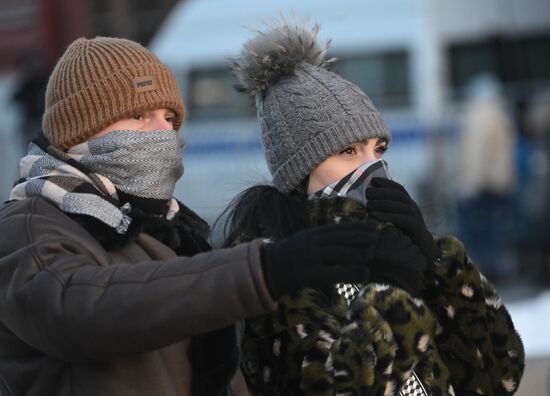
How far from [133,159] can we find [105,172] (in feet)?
0.21

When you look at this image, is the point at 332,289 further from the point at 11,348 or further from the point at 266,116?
the point at 11,348

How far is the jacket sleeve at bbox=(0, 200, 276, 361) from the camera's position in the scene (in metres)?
1.91

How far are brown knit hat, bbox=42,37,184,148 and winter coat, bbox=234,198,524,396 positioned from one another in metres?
0.44

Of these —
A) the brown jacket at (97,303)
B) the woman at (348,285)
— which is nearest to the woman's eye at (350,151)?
the woman at (348,285)

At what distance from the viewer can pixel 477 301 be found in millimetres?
2605

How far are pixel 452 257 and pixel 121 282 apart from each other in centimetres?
96

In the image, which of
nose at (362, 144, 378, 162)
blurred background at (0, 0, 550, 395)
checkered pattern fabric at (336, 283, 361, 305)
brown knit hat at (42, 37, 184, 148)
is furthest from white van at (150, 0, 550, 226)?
brown knit hat at (42, 37, 184, 148)

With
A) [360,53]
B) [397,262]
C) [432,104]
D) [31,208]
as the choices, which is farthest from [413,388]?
[360,53]

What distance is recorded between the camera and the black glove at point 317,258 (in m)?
1.90

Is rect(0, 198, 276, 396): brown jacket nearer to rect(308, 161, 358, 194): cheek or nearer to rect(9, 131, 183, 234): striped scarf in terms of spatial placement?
rect(9, 131, 183, 234): striped scarf

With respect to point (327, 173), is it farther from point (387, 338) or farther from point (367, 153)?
point (387, 338)

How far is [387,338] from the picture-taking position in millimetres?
2316

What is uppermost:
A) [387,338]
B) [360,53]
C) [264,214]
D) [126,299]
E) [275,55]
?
[275,55]

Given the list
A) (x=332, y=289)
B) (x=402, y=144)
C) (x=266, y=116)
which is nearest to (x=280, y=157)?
(x=266, y=116)
